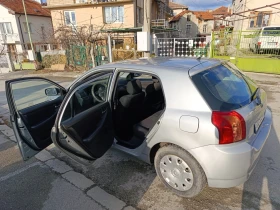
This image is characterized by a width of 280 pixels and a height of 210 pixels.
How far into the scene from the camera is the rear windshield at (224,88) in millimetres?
1816

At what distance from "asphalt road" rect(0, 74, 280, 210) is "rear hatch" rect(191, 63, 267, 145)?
73 cm

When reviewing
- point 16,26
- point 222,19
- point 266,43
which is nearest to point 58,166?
point 266,43

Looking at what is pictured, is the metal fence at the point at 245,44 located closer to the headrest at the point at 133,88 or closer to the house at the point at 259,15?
the house at the point at 259,15

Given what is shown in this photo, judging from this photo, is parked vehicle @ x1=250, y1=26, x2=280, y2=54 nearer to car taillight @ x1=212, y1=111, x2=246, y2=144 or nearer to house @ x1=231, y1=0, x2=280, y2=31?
house @ x1=231, y1=0, x2=280, y2=31

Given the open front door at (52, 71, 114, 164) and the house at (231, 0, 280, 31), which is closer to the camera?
the open front door at (52, 71, 114, 164)

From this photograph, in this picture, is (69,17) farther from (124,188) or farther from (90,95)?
(124,188)

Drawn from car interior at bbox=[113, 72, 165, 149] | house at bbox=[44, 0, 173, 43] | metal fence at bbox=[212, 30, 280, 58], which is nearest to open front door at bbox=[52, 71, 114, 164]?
car interior at bbox=[113, 72, 165, 149]

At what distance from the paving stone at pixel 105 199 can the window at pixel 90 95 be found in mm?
1035

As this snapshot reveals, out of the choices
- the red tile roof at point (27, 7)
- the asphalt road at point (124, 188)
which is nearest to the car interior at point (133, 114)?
the asphalt road at point (124, 188)

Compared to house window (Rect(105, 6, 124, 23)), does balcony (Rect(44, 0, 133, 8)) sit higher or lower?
higher

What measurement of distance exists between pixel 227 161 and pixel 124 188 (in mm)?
1279

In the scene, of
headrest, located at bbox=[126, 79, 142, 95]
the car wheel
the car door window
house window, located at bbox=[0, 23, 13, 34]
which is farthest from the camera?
house window, located at bbox=[0, 23, 13, 34]

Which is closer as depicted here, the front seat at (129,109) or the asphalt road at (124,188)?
the asphalt road at (124,188)

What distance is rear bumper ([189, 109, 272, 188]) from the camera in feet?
5.59
